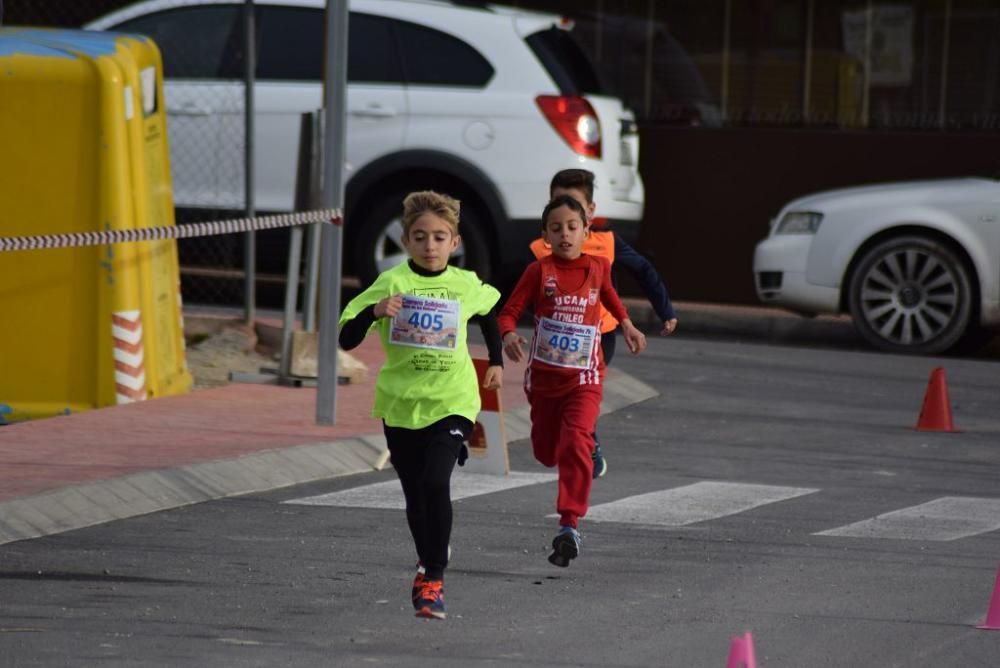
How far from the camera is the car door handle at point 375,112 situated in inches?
627

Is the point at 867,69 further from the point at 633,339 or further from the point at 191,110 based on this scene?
the point at 633,339

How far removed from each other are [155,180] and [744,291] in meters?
7.77

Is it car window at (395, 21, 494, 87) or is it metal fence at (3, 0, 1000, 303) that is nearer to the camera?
car window at (395, 21, 494, 87)

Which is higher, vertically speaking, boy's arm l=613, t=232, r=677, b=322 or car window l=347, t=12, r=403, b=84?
car window l=347, t=12, r=403, b=84

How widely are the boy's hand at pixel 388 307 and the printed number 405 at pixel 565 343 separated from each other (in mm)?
1370

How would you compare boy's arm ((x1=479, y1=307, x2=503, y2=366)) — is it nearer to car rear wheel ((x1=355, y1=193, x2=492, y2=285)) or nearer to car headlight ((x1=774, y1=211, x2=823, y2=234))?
car rear wheel ((x1=355, y1=193, x2=492, y2=285))

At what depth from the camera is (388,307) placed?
697 cm

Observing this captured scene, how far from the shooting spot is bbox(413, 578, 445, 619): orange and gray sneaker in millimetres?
6773

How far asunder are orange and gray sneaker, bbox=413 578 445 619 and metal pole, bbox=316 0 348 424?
396 cm

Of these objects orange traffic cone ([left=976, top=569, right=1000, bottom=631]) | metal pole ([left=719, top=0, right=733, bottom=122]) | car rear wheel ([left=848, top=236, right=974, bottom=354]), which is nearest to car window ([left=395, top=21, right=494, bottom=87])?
car rear wheel ([left=848, top=236, right=974, bottom=354])

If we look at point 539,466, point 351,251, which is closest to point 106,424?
point 539,466

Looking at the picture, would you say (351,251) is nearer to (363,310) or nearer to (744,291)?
(744,291)

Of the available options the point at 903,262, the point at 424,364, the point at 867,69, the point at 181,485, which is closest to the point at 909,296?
the point at 903,262

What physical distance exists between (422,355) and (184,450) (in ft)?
10.1
